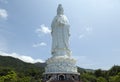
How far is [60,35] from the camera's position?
87.6 feet

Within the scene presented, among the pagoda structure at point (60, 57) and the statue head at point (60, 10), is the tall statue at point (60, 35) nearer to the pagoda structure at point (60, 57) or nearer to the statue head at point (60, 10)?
the pagoda structure at point (60, 57)

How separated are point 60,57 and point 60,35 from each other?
2.46 metres

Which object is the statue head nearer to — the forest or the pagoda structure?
the pagoda structure

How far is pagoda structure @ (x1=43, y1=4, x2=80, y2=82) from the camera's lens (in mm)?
24469

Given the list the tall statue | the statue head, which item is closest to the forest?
the tall statue

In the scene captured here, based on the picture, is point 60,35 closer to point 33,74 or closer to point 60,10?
point 60,10

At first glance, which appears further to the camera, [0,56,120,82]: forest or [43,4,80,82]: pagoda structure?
[0,56,120,82]: forest

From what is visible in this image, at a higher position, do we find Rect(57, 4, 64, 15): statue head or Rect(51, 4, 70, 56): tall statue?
Rect(57, 4, 64, 15): statue head

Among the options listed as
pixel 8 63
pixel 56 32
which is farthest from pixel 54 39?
pixel 8 63

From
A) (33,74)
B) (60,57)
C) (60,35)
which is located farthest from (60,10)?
(33,74)

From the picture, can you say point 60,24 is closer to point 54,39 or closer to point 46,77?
point 54,39

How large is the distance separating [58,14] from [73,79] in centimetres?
693

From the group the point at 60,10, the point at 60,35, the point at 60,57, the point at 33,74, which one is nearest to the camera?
the point at 60,57

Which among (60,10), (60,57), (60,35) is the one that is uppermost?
(60,10)
